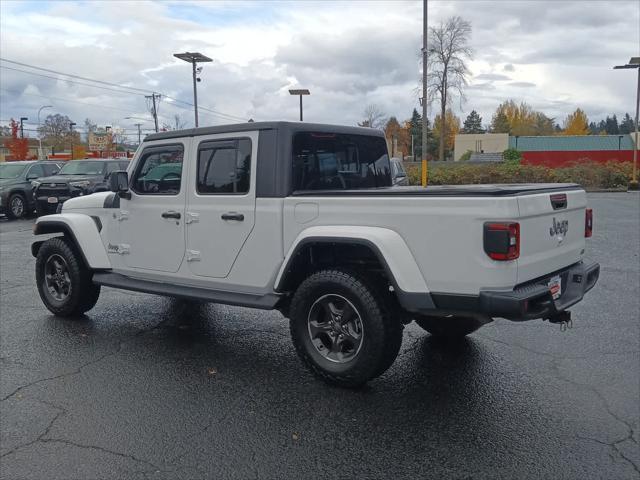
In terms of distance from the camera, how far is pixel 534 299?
377 centimetres

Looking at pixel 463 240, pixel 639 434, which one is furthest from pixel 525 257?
pixel 639 434

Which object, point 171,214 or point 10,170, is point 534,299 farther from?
point 10,170

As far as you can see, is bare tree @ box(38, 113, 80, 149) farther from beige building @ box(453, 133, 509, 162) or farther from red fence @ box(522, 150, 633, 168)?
red fence @ box(522, 150, 633, 168)

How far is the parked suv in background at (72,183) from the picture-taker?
17469mm

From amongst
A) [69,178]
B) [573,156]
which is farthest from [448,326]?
[573,156]

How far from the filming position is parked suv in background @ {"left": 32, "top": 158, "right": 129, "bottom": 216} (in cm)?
1747

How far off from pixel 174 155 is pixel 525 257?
3.26 meters

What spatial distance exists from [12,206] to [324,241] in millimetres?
17221

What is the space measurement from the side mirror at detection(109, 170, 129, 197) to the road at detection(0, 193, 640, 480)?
4.61 ft

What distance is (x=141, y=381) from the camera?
463cm

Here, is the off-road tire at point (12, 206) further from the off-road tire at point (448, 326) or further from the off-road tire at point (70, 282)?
the off-road tire at point (448, 326)

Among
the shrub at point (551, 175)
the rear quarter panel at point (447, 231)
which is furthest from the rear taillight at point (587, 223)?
the shrub at point (551, 175)

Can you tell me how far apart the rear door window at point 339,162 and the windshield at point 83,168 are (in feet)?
49.6

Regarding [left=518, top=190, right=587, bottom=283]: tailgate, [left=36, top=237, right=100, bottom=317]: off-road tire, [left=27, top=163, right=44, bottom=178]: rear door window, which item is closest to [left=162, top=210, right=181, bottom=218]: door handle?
[left=36, top=237, right=100, bottom=317]: off-road tire
